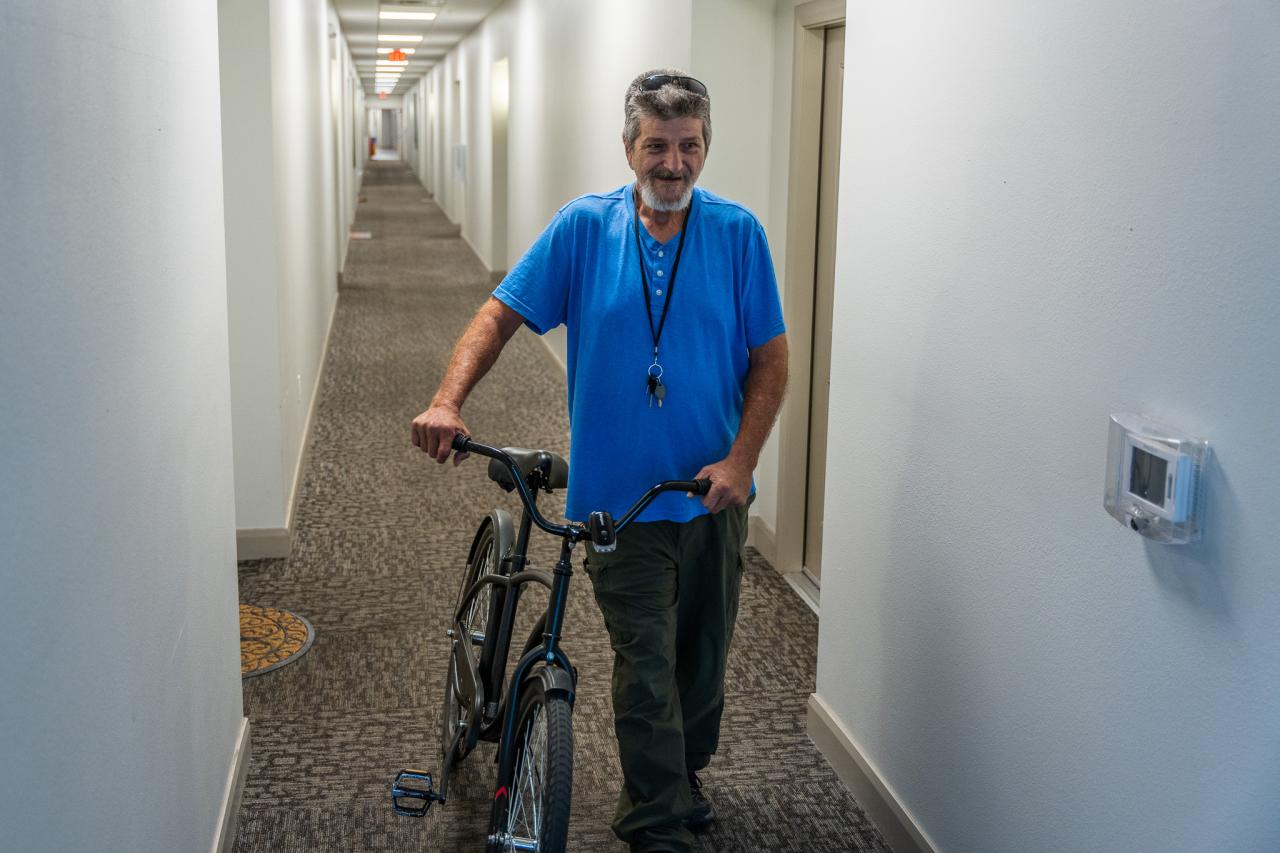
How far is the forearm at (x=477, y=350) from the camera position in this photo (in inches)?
87.4

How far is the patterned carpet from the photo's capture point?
8.59ft

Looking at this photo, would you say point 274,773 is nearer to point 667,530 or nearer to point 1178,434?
point 667,530

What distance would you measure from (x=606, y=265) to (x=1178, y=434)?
42.7 inches

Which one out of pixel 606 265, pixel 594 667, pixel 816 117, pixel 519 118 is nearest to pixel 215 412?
pixel 606 265

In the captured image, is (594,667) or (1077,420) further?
(594,667)

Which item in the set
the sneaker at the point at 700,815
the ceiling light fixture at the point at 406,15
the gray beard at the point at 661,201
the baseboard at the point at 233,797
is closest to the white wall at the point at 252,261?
the baseboard at the point at 233,797

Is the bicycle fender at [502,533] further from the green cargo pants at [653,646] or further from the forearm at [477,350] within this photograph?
the forearm at [477,350]

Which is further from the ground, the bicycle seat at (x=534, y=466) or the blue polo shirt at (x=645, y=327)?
the blue polo shirt at (x=645, y=327)

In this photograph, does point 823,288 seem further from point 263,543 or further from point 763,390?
point 263,543

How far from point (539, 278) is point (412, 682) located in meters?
1.37

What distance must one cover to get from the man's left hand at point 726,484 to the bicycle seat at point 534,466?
0.78 ft

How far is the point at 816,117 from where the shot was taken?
13.1 feet

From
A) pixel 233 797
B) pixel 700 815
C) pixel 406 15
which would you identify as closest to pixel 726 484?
pixel 700 815

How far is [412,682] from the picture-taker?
3297 millimetres
